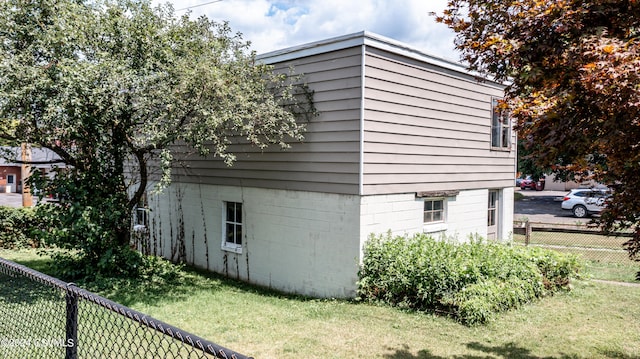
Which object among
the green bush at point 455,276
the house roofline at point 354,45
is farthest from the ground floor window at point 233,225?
the green bush at point 455,276

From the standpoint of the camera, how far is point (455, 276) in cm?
707

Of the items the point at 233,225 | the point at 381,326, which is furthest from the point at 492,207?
the point at 381,326

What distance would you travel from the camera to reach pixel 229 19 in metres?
7.99

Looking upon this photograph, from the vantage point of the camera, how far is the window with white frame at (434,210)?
9.56m

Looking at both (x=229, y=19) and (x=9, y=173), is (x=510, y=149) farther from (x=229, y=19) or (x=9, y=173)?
(x=9, y=173)

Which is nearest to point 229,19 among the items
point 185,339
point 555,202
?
point 185,339

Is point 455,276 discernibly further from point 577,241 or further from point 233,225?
point 577,241

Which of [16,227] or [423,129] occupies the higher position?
[423,129]

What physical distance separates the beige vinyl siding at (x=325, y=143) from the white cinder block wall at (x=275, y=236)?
0.25 m

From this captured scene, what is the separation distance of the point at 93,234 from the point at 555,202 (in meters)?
31.0

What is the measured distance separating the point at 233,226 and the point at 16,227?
7.07 metres

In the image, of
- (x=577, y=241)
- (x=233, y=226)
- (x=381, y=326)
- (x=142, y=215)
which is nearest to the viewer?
(x=381, y=326)

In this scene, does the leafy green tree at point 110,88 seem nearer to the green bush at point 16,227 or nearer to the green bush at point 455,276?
the green bush at point 455,276

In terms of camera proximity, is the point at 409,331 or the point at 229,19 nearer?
the point at 409,331
